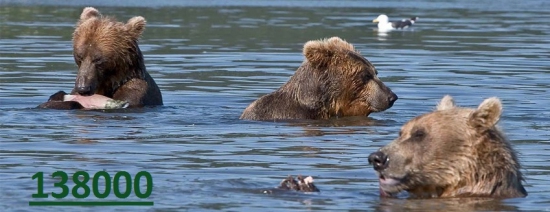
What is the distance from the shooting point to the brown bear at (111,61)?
592 inches

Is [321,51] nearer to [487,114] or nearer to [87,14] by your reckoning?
[87,14]

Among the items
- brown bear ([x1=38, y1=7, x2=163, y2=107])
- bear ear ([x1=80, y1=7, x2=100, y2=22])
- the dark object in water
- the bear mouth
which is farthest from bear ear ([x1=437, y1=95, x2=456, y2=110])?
bear ear ([x1=80, y1=7, x2=100, y2=22])

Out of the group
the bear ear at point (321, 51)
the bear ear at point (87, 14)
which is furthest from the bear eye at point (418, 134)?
the bear ear at point (87, 14)

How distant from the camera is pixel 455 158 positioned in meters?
9.04

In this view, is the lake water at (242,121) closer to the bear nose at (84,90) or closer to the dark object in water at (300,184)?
the dark object in water at (300,184)

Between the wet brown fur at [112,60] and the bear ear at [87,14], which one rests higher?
the bear ear at [87,14]

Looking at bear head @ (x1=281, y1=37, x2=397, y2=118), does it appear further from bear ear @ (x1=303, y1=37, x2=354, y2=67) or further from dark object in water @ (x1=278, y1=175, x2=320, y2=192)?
dark object in water @ (x1=278, y1=175, x2=320, y2=192)

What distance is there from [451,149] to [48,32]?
2294 centimetres

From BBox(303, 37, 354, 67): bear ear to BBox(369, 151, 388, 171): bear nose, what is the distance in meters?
4.77

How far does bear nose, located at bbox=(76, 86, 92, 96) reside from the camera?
14992 mm

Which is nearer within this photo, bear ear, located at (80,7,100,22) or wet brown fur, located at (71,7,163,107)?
wet brown fur, located at (71,7,163,107)

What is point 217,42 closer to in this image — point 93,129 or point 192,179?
point 93,129

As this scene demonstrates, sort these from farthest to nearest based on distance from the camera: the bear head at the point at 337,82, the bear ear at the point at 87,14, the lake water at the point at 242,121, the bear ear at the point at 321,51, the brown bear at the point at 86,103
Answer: the bear ear at the point at 87,14
the brown bear at the point at 86,103
the bear head at the point at 337,82
the bear ear at the point at 321,51
the lake water at the point at 242,121

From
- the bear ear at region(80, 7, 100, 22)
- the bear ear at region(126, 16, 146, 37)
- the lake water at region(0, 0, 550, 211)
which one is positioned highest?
the bear ear at region(80, 7, 100, 22)
